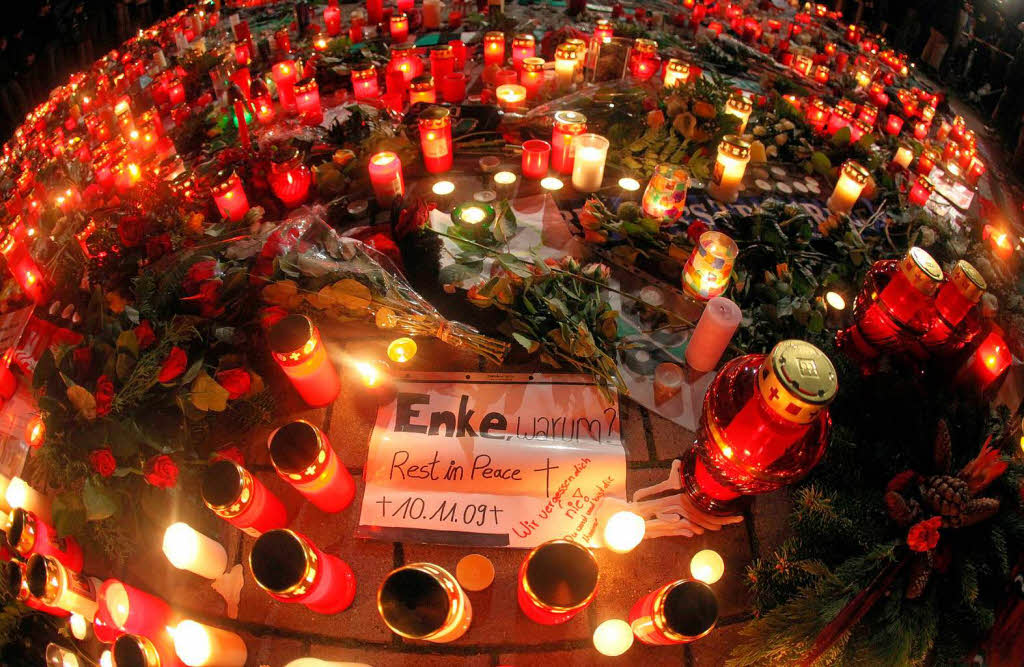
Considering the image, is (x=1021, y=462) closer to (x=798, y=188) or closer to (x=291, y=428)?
(x=291, y=428)

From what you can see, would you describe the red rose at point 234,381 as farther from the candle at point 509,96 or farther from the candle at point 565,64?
the candle at point 565,64

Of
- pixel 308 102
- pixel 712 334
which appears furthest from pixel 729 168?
pixel 308 102

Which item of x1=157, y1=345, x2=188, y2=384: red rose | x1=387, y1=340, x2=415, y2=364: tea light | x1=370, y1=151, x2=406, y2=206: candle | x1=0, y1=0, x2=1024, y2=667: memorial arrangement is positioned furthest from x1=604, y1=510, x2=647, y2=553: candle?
x1=370, y1=151, x2=406, y2=206: candle

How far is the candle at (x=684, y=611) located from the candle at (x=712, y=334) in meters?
0.93

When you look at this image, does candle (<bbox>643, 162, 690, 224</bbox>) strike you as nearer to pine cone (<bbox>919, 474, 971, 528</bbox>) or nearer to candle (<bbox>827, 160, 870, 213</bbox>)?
candle (<bbox>827, 160, 870, 213</bbox>)

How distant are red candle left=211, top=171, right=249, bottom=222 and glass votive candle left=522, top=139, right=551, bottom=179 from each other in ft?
4.83

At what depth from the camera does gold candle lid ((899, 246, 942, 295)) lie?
1.46 meters

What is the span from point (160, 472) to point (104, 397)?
1.00ft

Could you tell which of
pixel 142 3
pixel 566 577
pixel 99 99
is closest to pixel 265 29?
pixel 142 3

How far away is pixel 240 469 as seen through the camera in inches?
53.7

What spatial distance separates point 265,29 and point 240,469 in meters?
5.68

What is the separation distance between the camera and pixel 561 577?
1168 mm

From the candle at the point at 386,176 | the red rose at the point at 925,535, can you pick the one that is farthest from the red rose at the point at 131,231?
the red rose at the point at 925,535

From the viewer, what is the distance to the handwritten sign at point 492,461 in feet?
5.25
